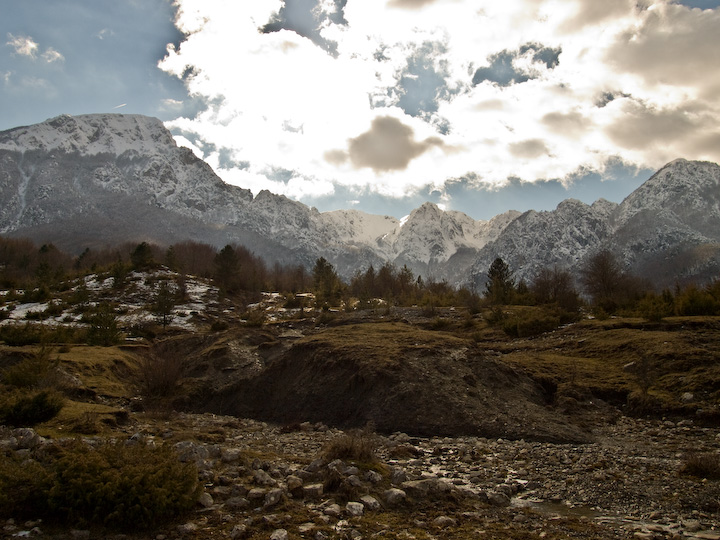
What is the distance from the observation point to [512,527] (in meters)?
6.74

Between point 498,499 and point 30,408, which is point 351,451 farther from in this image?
point 30,408

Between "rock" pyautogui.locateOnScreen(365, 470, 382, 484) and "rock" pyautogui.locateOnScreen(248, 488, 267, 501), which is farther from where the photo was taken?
"rock" pyautogui.locateOnScreen(365, 470, 382, 484)

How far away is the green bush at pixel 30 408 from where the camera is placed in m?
10.0

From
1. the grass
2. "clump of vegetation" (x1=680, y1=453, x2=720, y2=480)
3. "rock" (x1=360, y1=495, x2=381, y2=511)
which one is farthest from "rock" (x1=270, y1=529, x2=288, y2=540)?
the grass

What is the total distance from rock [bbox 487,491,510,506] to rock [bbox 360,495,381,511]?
2182 mm

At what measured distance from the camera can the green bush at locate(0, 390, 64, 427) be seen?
32.9ft

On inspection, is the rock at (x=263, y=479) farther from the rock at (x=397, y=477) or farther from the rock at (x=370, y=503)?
the rock at (x=397, y=477)

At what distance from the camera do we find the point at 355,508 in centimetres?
689

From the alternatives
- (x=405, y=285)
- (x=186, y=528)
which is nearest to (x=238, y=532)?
(x=186, y=528)

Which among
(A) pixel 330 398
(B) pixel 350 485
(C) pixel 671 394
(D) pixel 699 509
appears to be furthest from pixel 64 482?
(C) pixel 671 394

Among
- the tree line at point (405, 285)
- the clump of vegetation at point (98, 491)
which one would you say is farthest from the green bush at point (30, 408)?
the tree line at point (405, 285)

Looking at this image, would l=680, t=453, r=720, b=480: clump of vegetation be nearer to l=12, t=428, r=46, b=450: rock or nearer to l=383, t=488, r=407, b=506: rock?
l=383, t=488, r=407, b=506: rock

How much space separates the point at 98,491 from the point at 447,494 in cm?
549

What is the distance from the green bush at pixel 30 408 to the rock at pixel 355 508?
27.0 feet
